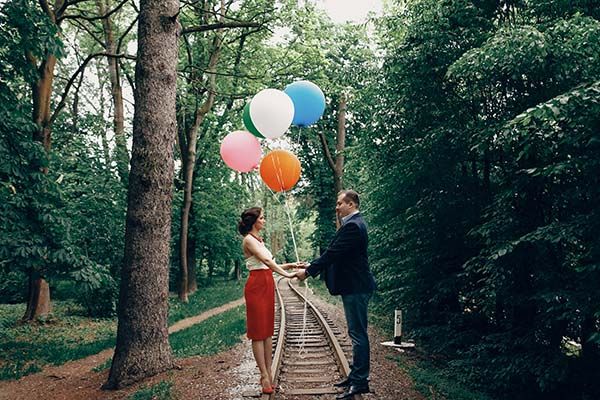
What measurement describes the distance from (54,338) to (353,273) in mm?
9692

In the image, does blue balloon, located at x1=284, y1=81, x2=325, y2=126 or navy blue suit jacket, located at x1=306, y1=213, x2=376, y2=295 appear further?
blue balloon, located at x1=284, y1=81, x2=325, y2=126

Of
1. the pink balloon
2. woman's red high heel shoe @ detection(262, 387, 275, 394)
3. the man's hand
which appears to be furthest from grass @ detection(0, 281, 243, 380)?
the man's hand

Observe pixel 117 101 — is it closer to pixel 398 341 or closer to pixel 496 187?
pixel 398 341

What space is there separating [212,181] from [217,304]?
7977 mm

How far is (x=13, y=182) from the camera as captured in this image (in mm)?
7980

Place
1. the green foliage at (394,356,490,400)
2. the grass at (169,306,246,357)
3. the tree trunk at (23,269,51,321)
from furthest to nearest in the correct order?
the tree trunk at (23,269,51,321) < the grass at (169,306,246,357) < the green foliage at (394,356,490,400)

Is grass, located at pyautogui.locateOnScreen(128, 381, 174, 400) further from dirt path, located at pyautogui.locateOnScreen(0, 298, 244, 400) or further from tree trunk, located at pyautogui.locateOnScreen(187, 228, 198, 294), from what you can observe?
tree trunk, located at pyautogui.locateOnScreen(187, 228, 198, 294)

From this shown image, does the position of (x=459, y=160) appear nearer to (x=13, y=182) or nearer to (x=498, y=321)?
(x=498, y=321)

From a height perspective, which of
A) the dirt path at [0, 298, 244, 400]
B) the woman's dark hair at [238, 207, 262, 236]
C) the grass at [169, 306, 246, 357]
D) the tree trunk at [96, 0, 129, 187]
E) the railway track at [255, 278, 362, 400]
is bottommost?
the dirt path at [0, 298, 244, 400]

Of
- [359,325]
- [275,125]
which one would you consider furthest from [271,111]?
[359,325]

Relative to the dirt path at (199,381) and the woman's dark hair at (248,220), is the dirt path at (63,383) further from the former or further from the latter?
the woman's dark hair at (248,220)

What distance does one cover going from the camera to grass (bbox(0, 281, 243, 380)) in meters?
8.69

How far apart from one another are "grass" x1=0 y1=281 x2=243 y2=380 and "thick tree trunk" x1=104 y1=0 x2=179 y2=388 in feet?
7.32

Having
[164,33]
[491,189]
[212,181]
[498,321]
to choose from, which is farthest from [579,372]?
[212,181]
